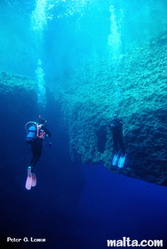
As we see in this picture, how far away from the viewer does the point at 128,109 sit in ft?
22.1

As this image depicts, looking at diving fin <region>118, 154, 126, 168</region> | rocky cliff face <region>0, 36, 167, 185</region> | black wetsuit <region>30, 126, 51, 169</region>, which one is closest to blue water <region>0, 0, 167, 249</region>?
rocky cliff face <region>0, 36, 167, 185</region>

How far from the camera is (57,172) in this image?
10719mm

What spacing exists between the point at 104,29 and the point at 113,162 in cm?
1164

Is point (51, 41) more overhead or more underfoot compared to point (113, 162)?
more overhead

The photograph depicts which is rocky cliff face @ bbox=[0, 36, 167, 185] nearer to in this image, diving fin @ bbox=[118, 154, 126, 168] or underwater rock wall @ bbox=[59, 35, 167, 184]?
underwater rock wall @ bbox=[59, 35, 167, 184]

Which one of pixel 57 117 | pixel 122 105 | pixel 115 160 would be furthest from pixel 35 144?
pixel 57 117

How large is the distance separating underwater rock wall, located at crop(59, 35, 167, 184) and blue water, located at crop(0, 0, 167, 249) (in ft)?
4.67

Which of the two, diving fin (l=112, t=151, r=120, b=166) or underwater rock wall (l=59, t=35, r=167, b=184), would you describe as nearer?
underwater rock wall (l=59, t=35, r=167, b=184)

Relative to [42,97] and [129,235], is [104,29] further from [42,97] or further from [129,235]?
[129,235]

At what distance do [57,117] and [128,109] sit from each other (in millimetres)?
6653

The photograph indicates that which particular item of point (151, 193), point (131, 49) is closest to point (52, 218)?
point (131, 49)

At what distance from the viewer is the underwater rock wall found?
5.29 metres

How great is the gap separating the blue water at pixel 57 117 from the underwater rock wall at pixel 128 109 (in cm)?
142

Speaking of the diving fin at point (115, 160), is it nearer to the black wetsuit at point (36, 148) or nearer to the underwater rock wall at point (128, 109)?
the underwater rock wall at point (128, 109)
